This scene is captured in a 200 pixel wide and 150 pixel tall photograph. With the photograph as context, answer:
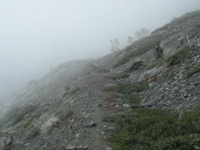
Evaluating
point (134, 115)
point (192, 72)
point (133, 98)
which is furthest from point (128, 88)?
point (134, 115)

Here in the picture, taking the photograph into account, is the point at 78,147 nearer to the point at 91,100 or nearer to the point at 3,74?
the point at 91,100

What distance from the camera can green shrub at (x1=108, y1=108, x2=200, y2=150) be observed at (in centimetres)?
770

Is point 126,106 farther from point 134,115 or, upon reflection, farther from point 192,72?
point 192,72

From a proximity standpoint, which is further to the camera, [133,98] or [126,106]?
[133,98]

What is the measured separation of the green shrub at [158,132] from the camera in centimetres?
770

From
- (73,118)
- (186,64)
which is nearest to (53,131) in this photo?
(73,118)

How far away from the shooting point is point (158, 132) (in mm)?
9195

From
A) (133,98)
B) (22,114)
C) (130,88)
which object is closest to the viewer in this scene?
(133,98)

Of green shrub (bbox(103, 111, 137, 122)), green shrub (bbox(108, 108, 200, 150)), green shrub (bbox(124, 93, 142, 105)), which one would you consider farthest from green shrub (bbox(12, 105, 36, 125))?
green shrub (bbox(108, 108, 200, 150))

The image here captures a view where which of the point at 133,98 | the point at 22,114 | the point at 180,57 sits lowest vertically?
the point at 133,98

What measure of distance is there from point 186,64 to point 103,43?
16551 centimetres

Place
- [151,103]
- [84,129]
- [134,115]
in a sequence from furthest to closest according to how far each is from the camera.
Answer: [151,103], [134,115], [84,129]

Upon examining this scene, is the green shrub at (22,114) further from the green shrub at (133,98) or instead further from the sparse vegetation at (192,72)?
the sparse vegetation at (192,72)

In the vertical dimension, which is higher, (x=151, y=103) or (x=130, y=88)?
(x=130, y=88)
